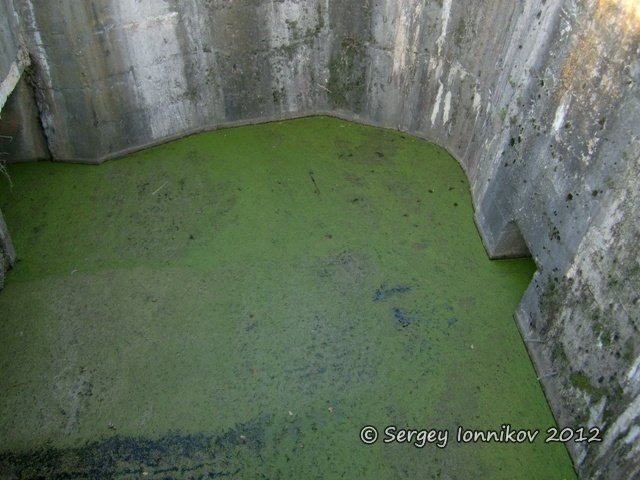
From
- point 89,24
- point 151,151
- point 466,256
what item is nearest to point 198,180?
point 151,151

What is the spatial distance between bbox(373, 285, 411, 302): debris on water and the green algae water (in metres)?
0.02

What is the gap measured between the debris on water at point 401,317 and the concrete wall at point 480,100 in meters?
0.75

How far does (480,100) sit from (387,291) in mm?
1704

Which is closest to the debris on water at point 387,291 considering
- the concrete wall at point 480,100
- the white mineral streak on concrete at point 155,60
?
the concrete wall at point 480,100

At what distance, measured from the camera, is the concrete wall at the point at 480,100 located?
298cm

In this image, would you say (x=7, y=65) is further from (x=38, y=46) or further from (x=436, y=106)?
(x=436, y=106)

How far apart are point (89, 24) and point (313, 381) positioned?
314 centimetres

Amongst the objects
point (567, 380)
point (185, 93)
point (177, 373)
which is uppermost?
point (185, 93)

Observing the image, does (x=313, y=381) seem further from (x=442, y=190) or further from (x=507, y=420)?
(x=442, y=190)

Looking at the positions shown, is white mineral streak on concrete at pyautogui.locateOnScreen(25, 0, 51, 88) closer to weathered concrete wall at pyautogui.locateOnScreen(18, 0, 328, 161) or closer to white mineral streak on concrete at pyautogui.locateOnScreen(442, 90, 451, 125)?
weathered concrete wall at pyautogui.locateOnScreen(18, 0, 328, 161)

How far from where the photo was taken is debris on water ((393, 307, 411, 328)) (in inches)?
151

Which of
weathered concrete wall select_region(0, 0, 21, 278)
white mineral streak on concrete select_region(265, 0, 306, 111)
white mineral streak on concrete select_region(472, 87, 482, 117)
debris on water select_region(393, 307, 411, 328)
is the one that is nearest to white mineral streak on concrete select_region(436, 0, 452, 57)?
white mineral streak on concrete select_region(472, 87, 482, 117)

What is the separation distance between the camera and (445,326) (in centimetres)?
383

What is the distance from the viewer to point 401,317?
12.7ft
